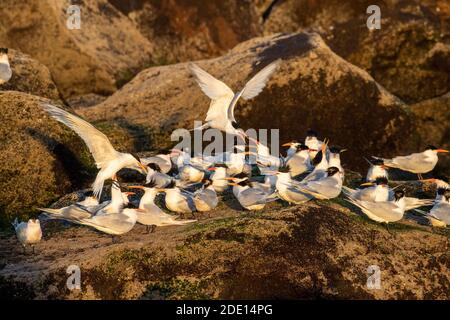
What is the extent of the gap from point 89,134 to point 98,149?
355 mm

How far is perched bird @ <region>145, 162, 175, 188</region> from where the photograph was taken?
1327 centimetres

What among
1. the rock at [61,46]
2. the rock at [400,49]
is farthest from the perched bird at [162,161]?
the rock at [400,49]

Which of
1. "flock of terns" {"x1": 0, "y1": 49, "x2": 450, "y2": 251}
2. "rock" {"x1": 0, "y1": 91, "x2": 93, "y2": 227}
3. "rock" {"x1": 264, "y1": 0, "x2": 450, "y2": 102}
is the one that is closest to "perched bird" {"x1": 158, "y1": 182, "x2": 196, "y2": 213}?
"flock of terns" {"x1": 0, "y1": 49, "x2": 450, "y2": 251}

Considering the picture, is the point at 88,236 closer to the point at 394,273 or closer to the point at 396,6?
the point at 394,273

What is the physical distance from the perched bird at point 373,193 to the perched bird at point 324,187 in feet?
0.68

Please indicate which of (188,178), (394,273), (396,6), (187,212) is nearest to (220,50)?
(396,6)

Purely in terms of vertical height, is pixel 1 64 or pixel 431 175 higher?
pixel 1 64

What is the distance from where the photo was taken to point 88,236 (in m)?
Answer: 12.0

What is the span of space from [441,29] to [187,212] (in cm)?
1191

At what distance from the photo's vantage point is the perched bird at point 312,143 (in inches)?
605

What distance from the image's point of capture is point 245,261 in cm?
1073

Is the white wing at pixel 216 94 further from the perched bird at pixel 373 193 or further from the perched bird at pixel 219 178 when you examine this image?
the perched bird at pixel 373 193

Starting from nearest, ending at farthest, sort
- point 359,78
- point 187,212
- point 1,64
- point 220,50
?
1. point 187,212
2. point 1,64
3. point 359,78
4. point 220,50

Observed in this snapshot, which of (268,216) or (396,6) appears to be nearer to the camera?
(268,216)
